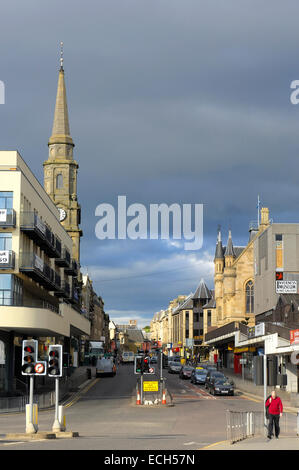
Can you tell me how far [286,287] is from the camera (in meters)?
81.9

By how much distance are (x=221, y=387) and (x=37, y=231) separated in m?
18.2

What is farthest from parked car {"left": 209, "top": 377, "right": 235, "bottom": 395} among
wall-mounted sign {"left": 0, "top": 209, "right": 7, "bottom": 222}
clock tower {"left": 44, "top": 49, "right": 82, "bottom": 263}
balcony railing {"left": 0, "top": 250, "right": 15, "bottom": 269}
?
clock tower {"left": 44, "top": 49, "right": 82, "bottom": 263}

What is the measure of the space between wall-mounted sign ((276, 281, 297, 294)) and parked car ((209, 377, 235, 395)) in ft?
81.6

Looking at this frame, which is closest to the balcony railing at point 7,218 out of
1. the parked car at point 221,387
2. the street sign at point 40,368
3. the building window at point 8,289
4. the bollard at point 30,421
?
the building window at point 8,289

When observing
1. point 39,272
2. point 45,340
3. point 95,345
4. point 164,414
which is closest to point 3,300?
point 39,272

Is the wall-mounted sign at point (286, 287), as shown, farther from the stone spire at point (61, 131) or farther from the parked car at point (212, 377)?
the stone spire at point (61, 131)

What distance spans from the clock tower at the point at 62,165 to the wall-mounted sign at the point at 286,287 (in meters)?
48.0

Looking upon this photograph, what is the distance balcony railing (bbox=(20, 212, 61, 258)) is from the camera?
5262cm

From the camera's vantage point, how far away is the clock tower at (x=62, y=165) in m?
124

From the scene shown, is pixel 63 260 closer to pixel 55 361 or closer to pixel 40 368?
pixel 55 361

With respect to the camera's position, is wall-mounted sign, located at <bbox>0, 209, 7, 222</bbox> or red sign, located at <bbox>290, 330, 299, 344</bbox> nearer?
wall-mounted sign, located at <bbox>0, 209, 7, 222</bbox>

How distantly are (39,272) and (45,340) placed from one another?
2088 centimetres

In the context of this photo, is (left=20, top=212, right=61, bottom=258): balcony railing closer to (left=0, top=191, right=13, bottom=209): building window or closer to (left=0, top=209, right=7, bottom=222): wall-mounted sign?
(left=0, top=191, right=13, bottom=209): building window

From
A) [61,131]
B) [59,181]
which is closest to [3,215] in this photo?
[59,181]
